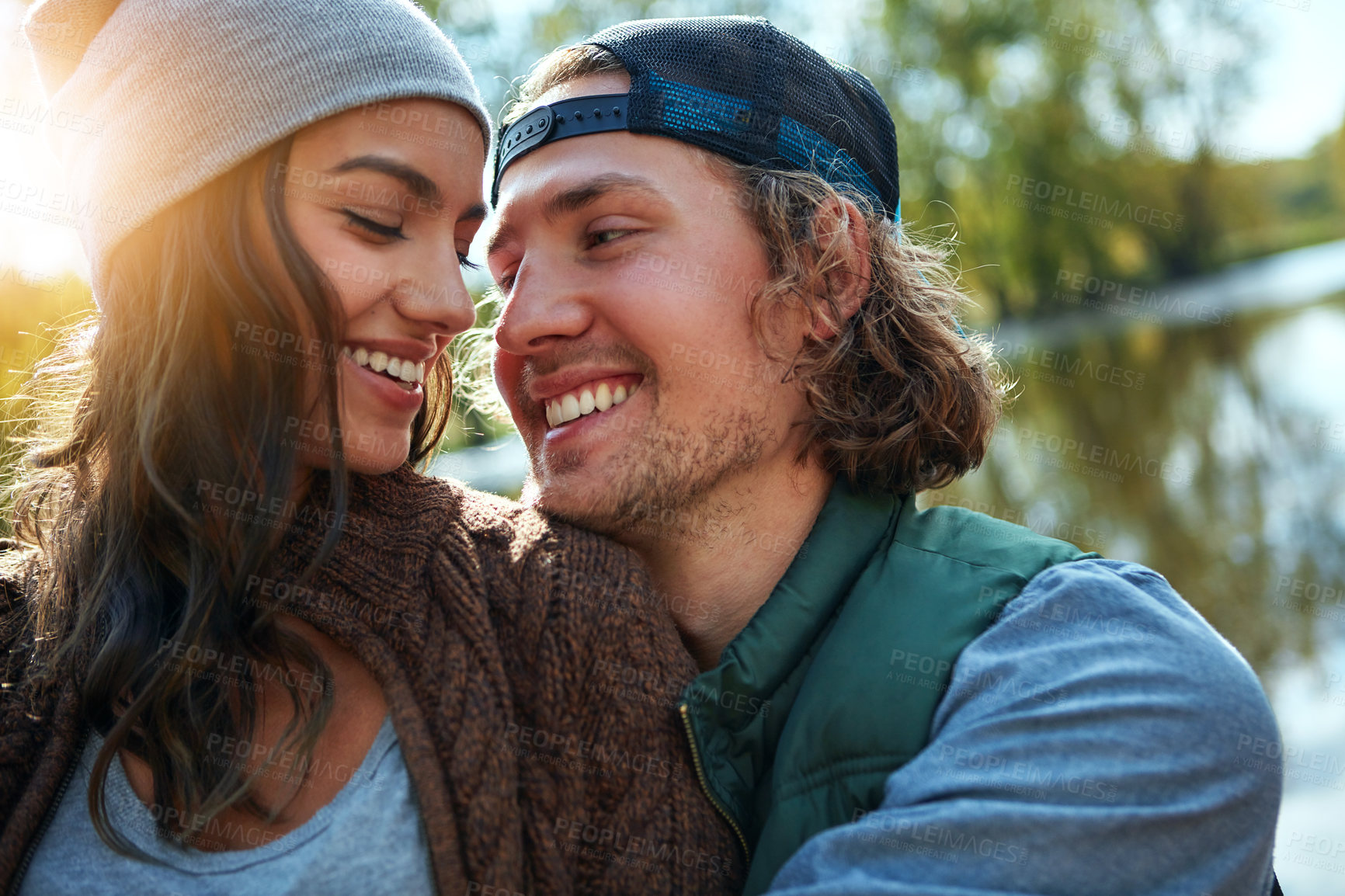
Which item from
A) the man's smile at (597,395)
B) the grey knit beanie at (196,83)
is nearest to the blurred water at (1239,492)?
the man's smile at (597,395)

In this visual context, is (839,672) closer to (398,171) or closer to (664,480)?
(664,480)

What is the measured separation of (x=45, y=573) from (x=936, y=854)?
1.88 metres

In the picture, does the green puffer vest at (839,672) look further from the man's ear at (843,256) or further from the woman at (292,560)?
the man's ear at (843,256)

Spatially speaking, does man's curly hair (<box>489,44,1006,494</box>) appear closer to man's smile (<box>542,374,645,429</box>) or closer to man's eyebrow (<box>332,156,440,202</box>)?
man's smile (<box>542,374,645,429</box>)

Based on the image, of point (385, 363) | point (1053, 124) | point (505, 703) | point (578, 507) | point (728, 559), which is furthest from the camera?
point (1053, 124)

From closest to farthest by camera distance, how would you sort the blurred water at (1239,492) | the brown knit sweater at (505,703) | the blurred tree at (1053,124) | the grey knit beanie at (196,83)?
1. the brown knit sweater at (505,703)
2. the grey knit beanie at (196,83)
3. the blurred water at (1239,492)
4. the blurred tree at (1053,124)

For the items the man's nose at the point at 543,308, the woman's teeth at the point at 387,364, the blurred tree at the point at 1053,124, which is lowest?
the woman's teeth at the point at 387,364

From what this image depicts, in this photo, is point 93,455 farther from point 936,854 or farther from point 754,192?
point 936,854

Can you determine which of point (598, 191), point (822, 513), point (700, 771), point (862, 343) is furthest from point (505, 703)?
point (862, 343)

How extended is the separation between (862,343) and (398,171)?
1.33m

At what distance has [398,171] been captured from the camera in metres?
2.18

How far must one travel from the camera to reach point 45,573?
2.19 meters

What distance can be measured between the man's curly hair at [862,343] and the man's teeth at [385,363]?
2.91 ft

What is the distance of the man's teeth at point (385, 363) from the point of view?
223cm
